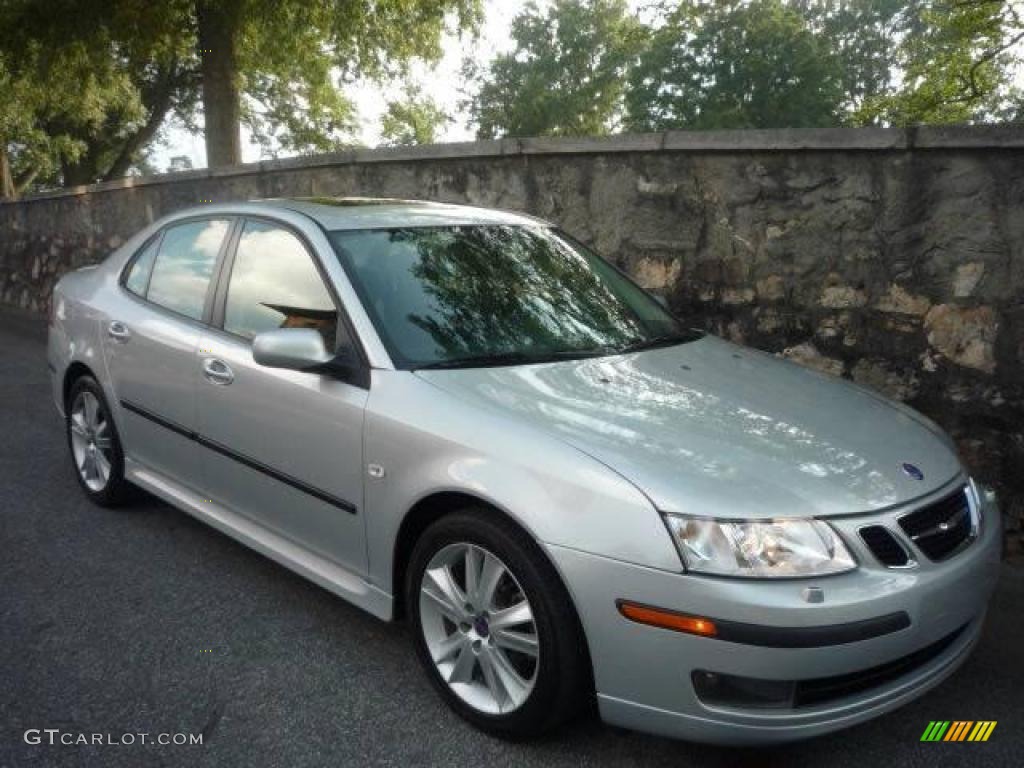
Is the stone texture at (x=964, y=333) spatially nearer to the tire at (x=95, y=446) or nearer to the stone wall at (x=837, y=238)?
the stone wall at (x=837, y=238)

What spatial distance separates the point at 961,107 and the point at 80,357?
1005 cm

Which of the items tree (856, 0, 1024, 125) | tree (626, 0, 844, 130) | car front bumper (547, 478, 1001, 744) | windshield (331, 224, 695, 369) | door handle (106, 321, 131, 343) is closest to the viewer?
car front bumper (547, 478, 1001, 744)

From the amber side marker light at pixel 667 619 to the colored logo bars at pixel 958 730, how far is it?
102 centimetres

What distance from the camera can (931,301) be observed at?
489 centimetres

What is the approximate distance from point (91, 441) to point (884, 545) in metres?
3.86

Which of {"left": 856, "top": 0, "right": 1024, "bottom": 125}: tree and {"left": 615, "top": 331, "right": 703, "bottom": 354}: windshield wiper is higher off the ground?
{"left": 856, "top": 0, "right": 1024, "bottom": 125}: tree

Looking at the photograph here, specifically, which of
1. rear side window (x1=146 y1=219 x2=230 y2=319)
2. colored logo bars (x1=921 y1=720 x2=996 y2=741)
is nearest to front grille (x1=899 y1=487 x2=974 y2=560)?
colored logo bars (x1=921 y1=720 x2=996 y2=741)

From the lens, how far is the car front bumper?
228 centimetres

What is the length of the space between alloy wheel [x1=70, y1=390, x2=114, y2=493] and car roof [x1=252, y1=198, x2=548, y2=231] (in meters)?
1.45

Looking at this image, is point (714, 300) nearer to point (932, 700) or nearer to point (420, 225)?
point (420, 225)

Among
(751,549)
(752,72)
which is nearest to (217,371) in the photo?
(751,549)

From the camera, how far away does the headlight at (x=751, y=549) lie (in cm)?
231

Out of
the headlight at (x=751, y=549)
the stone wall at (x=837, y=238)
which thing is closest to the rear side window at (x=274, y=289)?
the headlight at (x=751, y=549)

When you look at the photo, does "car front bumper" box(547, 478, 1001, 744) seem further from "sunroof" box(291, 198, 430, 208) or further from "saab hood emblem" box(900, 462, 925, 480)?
"sunroof" box(291, 198, 430, 208)
